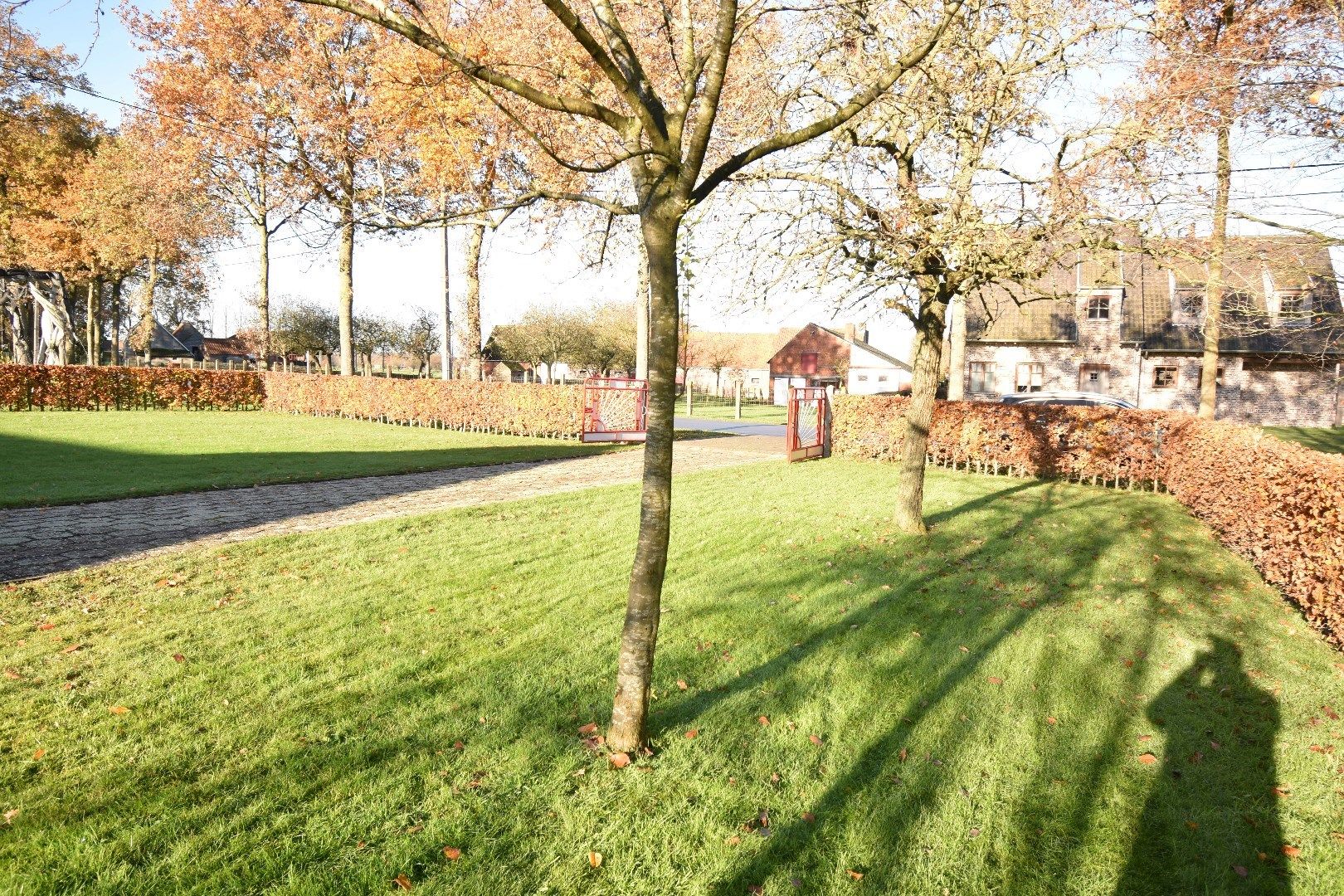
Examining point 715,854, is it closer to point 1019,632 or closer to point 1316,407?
point 1019,632

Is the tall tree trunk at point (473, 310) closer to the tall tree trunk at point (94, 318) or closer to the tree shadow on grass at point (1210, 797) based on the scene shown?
the tree shadow on grass at point (1210, 797)

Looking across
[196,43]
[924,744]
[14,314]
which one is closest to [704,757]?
[924,744]

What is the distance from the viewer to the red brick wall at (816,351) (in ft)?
183

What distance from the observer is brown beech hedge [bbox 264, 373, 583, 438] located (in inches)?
771

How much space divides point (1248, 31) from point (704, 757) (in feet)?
39.8

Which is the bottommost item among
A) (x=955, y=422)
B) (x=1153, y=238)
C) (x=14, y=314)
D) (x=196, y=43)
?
(x=955, y=422)

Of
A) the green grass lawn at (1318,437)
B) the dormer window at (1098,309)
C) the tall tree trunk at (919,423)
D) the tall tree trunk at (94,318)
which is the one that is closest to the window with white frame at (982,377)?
the dormer window at (1098,309)

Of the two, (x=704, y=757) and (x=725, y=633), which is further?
(x=725, y=633)

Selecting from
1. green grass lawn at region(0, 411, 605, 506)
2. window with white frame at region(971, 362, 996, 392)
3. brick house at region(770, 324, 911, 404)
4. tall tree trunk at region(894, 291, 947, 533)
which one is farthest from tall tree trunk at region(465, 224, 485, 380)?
brick house at region(770, 324, 911, 404)

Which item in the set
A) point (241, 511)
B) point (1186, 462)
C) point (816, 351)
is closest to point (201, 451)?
point (241, 511)

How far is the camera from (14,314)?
30766mm

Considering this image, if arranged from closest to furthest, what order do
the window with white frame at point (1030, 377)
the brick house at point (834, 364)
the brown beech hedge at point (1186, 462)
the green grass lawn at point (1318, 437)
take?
1. the brown beech hedge at point (1186, 462)
2. the green grass lawn at point (1318, 437)
3. the window with white frame at point (1030, 377)
4. the brick house at point (834, 364)

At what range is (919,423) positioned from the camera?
8.76 m

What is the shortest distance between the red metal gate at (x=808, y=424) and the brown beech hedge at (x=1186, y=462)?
32 centimetres
